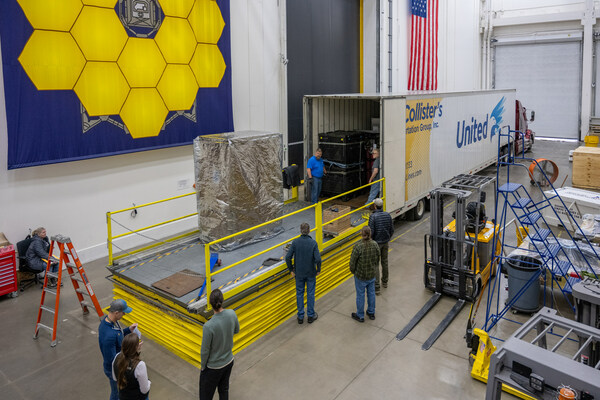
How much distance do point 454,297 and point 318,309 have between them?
2608 millimetres

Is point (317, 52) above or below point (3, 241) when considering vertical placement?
above

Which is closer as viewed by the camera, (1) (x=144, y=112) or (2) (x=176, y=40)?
(1) (x=144, y=112)

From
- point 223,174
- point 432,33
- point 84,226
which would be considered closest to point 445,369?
point 223,174

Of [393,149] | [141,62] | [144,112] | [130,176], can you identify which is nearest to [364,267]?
[393,149]

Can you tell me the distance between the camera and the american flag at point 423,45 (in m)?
22.8

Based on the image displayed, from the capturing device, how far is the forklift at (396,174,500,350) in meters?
8.84

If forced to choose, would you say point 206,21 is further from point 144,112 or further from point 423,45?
point 423,45

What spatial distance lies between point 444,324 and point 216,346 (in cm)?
427

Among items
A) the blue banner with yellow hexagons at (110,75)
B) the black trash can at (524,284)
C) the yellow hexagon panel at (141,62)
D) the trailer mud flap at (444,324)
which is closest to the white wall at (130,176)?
the blue banner with yellow hexagons at (110,75)

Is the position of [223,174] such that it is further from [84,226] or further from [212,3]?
[212,3]

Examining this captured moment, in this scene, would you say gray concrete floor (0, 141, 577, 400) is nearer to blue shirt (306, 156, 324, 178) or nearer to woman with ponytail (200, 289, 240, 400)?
woman with ponytail (200, 289, 240, 400)

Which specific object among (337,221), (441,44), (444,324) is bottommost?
(444,324)

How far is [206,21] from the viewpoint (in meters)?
13.2

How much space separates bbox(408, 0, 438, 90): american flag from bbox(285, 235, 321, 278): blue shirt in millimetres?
17035
